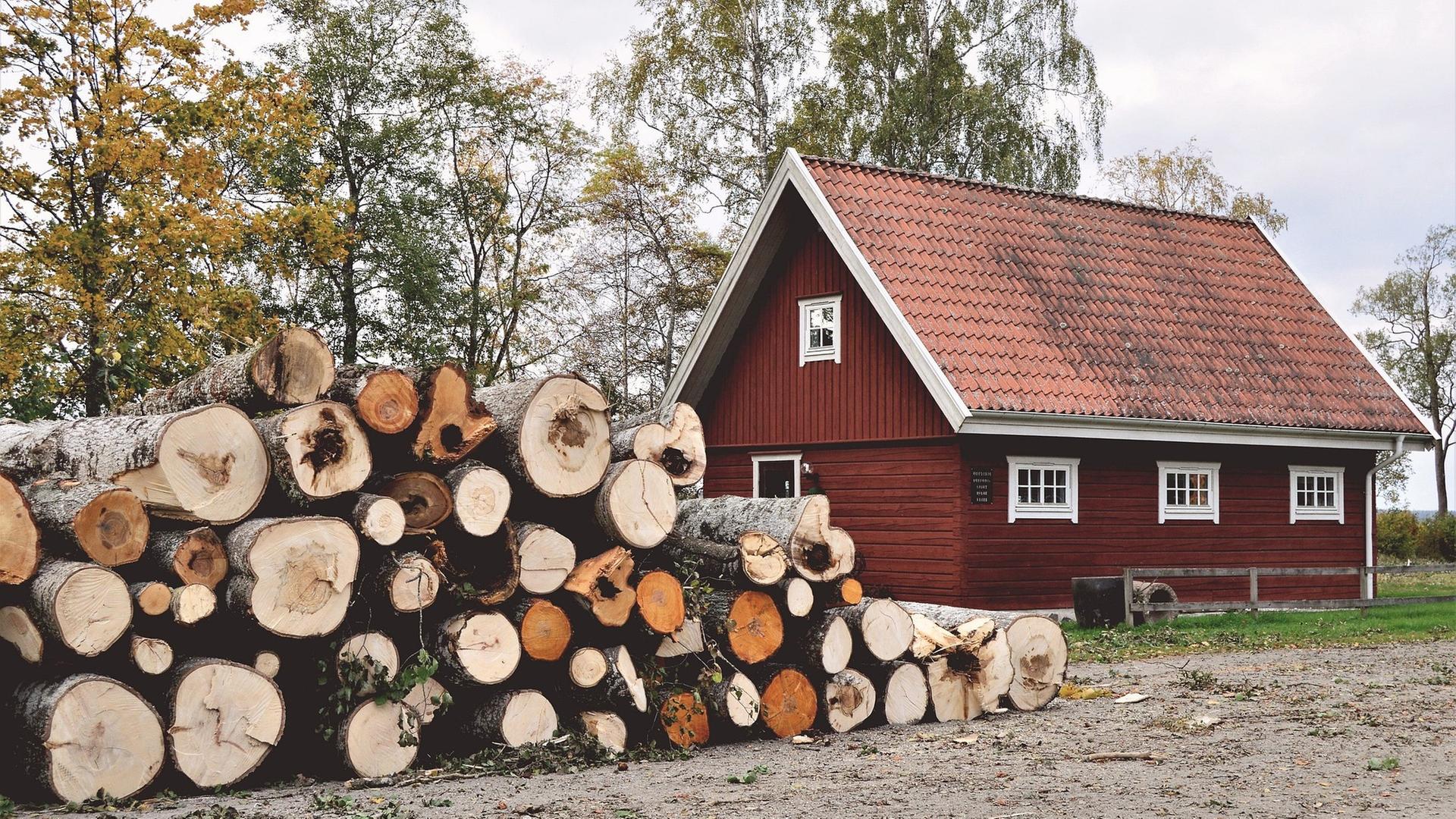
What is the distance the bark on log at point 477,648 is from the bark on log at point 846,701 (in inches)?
92.6

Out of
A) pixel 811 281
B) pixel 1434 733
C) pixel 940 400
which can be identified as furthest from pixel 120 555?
pixel 811 281

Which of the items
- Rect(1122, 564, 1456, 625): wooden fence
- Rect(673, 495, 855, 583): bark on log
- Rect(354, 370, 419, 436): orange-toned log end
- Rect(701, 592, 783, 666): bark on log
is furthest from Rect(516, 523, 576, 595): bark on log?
Rect(1122, 564, 1456, 625): wooden fence

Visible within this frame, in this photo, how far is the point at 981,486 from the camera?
18484 millimetres

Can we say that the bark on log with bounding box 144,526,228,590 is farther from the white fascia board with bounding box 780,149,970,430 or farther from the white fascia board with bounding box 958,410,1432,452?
the white fascia board with bounding box 958,410,1432,452

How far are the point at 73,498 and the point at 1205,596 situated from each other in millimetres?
16960

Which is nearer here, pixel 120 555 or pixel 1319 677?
pixel 120 555

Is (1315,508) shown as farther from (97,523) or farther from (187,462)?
(97,523)

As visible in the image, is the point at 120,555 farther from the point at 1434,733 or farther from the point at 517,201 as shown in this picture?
the point at 517,201

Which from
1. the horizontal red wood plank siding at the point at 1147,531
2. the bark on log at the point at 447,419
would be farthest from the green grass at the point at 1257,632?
the bark on log at the point at 447,419

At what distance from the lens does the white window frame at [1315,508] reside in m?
21.9

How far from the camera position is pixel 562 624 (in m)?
8.55

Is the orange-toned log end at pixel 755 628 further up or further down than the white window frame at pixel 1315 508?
further down

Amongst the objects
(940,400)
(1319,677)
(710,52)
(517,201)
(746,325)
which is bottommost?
(1319,677)

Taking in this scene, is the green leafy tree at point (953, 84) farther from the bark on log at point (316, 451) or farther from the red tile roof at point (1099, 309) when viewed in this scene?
the bark on log at point (316, 451)
